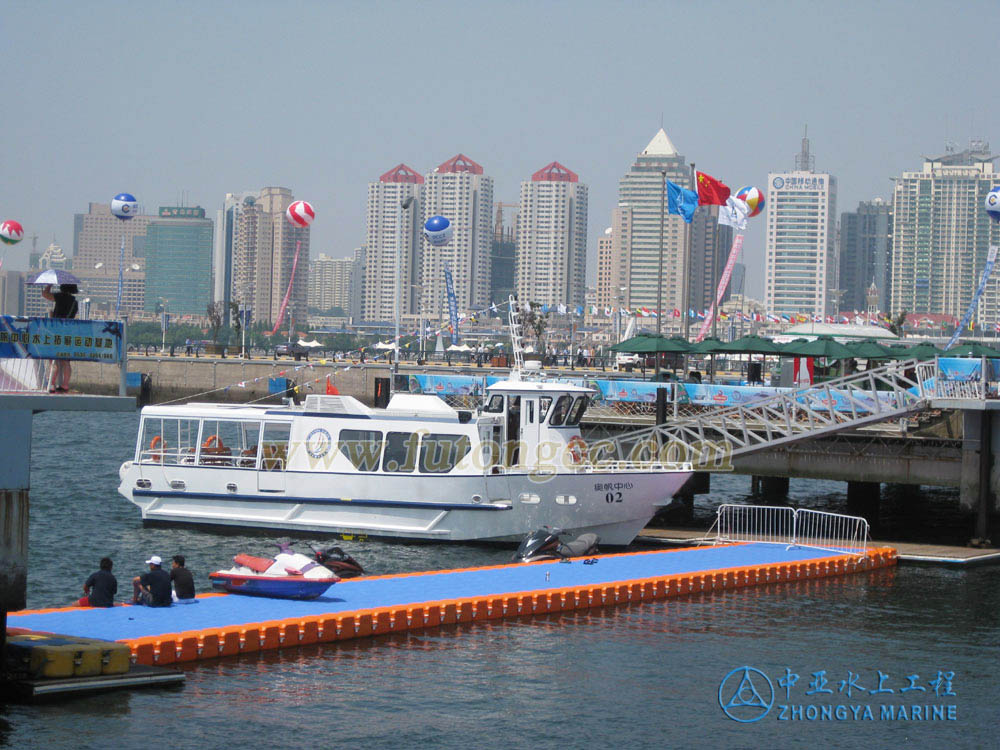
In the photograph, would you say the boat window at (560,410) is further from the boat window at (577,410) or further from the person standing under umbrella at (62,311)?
the person standing under umbrella at (62,311)

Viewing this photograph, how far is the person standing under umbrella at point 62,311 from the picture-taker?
736 inches

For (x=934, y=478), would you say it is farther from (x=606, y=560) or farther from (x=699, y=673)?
(x=699, y=673)

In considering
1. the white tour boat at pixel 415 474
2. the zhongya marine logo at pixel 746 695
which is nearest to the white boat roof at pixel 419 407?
the white tour boat at pixel 415 474

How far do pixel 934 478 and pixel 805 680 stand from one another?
16.4m

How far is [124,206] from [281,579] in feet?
161

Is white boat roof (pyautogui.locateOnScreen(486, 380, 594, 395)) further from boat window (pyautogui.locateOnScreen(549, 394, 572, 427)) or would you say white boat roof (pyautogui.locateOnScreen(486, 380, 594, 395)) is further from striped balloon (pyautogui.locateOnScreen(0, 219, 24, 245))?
striped balloon (pyautogui.locateOnScreen(0, 219, 24, 245))

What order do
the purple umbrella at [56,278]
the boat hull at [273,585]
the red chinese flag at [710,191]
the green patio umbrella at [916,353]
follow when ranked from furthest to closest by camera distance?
the red chinese flag at [710,191] < the green patio umbrella at [916,353] < the boat hull at [273,585] < the purple umbrella at [56,278]

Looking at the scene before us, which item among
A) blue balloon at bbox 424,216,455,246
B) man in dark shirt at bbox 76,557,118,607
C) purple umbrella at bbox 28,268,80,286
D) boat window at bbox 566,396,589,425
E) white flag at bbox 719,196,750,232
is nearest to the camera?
purple umbrella at bbox 28,268,80,286

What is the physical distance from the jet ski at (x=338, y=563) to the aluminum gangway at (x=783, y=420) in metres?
9.88

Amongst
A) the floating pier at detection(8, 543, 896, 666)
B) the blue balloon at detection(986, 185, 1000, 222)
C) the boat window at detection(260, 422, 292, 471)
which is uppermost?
the blue balloon at detection(986, 185, 1000, 222)

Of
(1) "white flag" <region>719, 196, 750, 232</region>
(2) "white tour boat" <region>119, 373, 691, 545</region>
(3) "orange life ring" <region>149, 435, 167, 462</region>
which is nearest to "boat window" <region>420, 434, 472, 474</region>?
(2) "white tour boat" <region>119, 373, 691, 545</region>

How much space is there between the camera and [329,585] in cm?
2616

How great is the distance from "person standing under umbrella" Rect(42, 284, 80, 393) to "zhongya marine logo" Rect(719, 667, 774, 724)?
11.3 m

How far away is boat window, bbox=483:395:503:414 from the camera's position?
36719 mm
